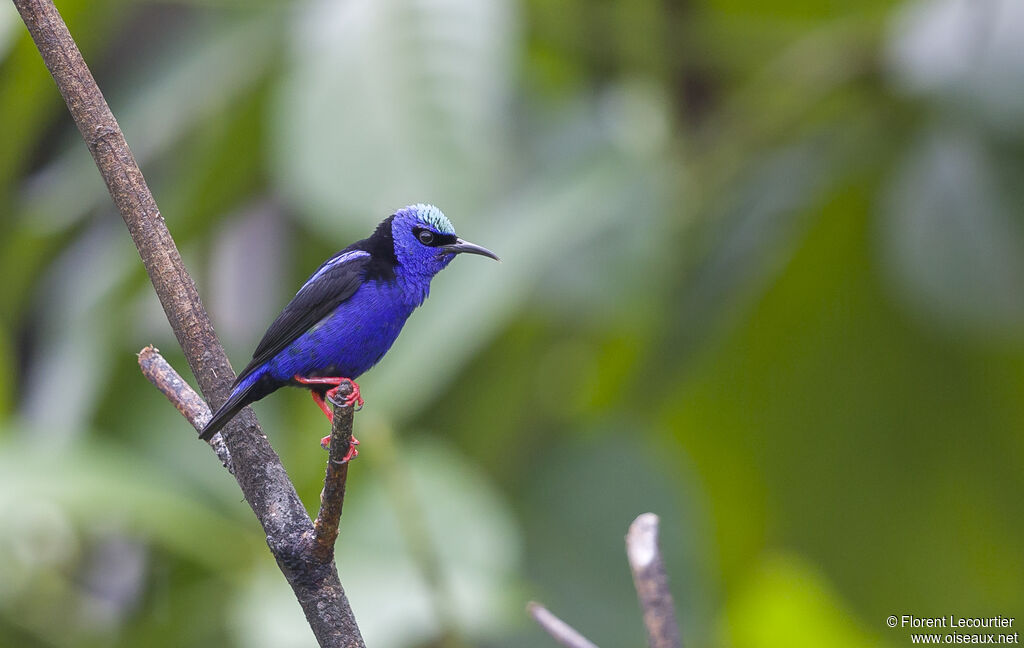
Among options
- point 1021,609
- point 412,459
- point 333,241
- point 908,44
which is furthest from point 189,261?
point 1021,609

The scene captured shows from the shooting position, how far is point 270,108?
10.7ft

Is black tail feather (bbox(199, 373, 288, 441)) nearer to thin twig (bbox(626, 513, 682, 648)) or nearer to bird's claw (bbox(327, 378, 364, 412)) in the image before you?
bird's claw (bbox(327, 378, 364, 412))

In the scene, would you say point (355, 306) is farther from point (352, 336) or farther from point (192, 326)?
point (192, 326)

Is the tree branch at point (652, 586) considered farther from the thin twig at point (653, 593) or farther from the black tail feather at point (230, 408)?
the black tail feather at point (230, 408)

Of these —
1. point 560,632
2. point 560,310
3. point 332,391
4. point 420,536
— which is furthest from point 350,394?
point 560,310

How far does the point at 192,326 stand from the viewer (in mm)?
1071

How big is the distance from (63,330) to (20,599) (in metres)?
0.86

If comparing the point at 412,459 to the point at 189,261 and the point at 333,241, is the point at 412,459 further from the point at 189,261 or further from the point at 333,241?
the point at 189,261

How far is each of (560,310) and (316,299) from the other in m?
2.35

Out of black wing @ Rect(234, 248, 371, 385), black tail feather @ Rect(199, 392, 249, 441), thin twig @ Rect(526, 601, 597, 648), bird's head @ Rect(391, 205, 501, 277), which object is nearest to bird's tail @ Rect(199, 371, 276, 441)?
black tail feather @ Rect(199, 392, 249, 441)

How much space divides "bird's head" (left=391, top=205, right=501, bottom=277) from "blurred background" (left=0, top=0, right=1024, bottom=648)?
42.1 inches

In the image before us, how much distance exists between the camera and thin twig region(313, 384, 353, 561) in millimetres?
1020

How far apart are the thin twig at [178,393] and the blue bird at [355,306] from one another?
9 cm

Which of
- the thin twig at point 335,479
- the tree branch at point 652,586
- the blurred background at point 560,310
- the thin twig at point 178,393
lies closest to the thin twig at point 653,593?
the tree branch at point 652,586
